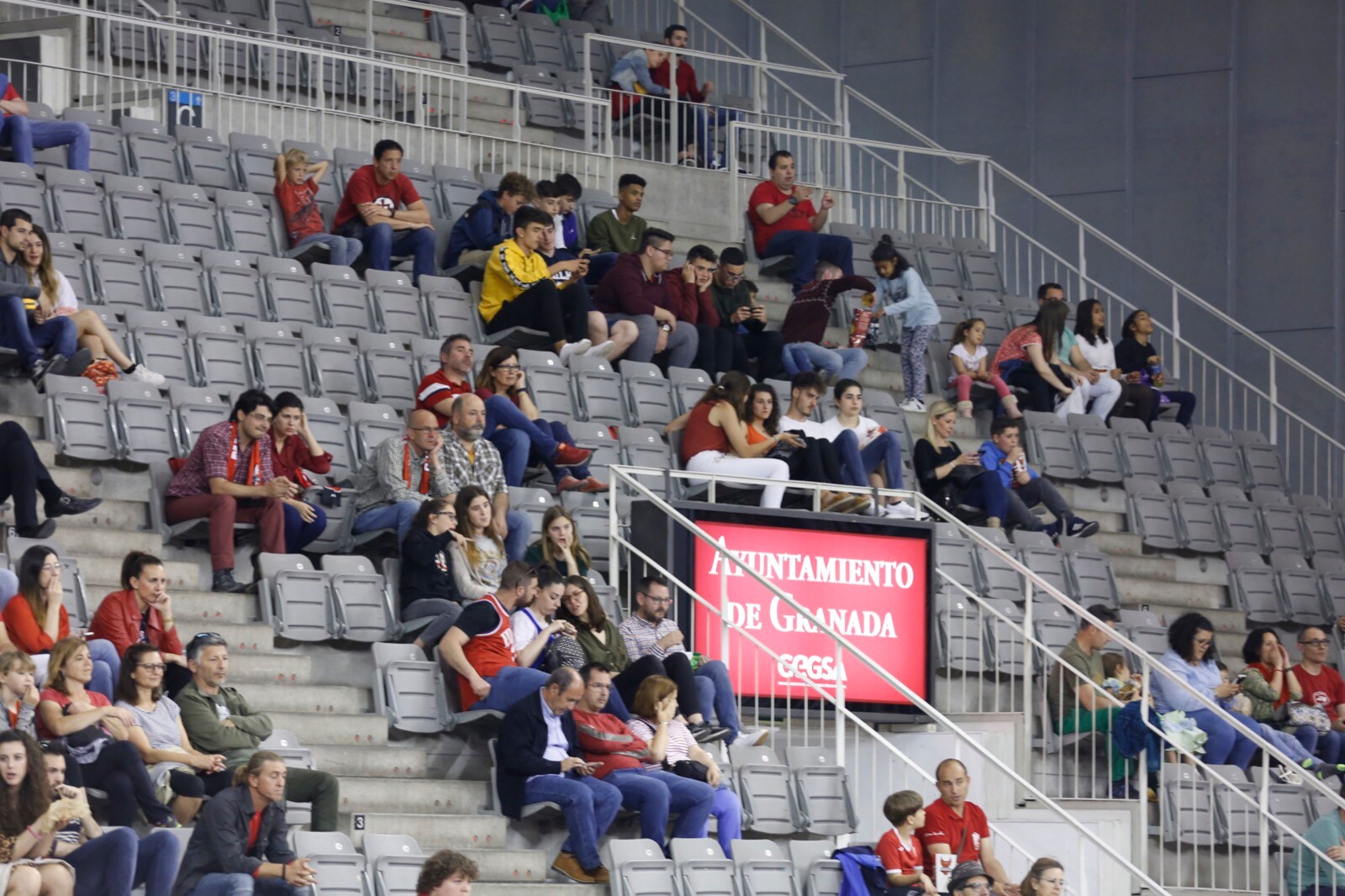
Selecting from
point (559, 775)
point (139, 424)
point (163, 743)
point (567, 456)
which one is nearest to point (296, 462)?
point (139, 424)

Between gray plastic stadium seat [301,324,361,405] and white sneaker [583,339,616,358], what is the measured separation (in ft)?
5.06

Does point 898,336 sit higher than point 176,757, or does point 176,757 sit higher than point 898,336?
point 898,336

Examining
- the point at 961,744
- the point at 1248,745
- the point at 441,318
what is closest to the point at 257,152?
the point at 441,318

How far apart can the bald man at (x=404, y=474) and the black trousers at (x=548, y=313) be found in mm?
2248

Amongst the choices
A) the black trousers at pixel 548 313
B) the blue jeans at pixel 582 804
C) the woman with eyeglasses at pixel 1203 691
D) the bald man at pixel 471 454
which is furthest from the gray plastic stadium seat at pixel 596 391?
the blue jeans at pixel 582 804

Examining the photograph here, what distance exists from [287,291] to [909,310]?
13.9 ft

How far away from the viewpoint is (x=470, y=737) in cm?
1042

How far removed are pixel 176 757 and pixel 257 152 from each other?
5894 mm

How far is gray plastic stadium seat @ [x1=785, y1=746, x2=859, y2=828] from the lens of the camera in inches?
420

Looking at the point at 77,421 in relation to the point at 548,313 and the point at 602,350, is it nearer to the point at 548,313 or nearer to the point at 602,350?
the point at 548,313

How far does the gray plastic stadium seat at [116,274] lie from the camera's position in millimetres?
12328

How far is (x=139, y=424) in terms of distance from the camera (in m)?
11.2

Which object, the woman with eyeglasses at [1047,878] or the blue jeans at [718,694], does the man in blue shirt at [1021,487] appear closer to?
the blue jeans at [718,694]

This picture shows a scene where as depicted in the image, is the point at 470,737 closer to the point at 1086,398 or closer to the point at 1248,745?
the point at 1248,745
